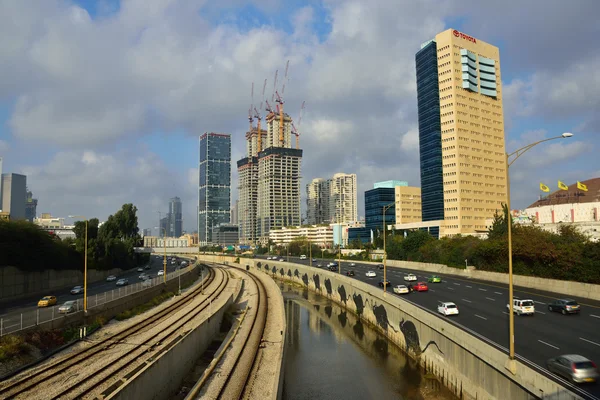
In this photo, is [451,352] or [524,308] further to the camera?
[524,308]

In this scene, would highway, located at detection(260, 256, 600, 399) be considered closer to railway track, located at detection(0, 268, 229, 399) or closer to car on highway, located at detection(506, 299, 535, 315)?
car on highway, located at detection(506, 299, 535, 315)

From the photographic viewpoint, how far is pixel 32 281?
58188mm

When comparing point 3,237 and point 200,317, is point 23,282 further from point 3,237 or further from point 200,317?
point 200,317

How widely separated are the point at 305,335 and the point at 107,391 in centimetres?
Result: 3232

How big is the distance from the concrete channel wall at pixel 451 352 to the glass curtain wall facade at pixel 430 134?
12968 centimetres

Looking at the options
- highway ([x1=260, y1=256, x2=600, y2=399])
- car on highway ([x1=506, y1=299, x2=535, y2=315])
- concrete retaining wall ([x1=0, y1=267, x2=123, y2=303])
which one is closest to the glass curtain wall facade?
highway ([x1=260, y1=256, x2=600, y2=399])

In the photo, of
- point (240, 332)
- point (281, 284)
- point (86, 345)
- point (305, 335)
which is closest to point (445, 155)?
point (281, 284)

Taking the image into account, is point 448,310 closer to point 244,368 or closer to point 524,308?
point 524,308

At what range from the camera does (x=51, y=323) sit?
3450 centimetres

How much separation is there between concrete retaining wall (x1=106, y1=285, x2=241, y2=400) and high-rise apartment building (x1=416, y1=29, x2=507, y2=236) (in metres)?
153

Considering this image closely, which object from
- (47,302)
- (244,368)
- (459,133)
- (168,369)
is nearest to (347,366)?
(244,368)

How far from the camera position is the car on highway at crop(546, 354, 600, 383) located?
69.0 ft

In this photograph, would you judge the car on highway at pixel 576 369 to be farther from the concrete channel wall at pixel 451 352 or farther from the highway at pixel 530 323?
the concrete channel wall at pixel 451 352

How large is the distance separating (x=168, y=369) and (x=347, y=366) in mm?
18251
